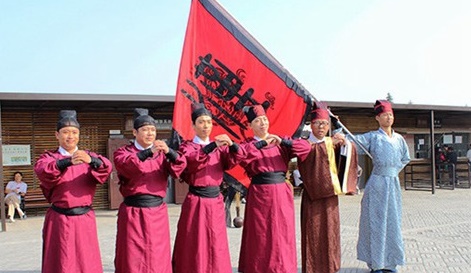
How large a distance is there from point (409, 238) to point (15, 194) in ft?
27.3

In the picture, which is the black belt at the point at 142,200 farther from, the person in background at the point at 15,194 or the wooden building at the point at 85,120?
the person in background at the point at 15,194

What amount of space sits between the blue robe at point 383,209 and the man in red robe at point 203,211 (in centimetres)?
169

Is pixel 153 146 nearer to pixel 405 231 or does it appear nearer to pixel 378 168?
pixel 378 168

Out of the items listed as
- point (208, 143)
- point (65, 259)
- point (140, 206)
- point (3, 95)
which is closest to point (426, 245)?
point (208, 143)

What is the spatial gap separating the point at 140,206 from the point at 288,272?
56.0 inches

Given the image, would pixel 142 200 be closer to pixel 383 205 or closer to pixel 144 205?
pixel 144 205

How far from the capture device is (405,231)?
8203mm

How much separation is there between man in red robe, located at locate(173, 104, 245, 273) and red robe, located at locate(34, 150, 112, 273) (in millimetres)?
701

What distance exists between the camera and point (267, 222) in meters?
4.23

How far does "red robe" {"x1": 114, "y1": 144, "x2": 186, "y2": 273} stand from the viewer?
3.78m

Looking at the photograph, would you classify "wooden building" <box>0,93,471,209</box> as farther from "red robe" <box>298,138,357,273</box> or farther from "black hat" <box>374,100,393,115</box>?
"red robe" <box>298,138,357,273</box>

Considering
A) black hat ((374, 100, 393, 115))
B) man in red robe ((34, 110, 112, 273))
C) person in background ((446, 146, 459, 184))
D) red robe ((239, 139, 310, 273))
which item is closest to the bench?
man in red robe ((34, 110, 112, 273))

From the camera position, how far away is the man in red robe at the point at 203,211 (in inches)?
156

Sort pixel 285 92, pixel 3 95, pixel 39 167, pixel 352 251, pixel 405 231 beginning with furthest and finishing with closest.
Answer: pixel 3 95, pixel 405 231, pixel 352 251, pixel 285 92, pixel 39 167
